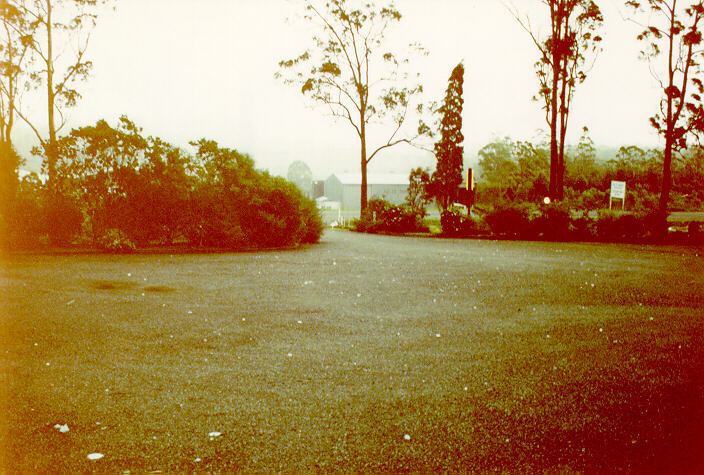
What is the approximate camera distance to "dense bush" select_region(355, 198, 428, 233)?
24781 millimetres

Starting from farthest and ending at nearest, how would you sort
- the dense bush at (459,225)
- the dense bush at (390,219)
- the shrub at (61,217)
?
the dense bush at (390,219), the dense bush at (459,225), the shrub at (61,217)

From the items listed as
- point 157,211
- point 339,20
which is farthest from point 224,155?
point 339,20

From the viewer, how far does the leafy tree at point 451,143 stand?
122 feet

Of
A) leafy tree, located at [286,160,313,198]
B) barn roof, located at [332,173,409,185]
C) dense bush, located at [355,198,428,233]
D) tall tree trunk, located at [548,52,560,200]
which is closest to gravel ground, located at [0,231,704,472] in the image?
dense bush, located at [355,198,428,233]

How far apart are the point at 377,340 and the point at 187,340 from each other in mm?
1970

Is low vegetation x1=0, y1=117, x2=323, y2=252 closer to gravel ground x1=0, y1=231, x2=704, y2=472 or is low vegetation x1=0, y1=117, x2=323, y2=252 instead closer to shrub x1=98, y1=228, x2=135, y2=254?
shrub x1=98, y1=228, x2=135, y2=254

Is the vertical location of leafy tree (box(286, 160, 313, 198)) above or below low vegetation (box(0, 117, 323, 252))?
above

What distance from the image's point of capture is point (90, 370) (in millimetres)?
4418

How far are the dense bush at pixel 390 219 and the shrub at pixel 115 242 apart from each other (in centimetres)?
1366

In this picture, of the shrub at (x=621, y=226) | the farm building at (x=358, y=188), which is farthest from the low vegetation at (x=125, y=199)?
the farm building at (x=358, y=188)

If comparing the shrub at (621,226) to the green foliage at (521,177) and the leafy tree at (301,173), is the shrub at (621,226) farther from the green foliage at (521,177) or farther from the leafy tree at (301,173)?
the leafy tree at (301,173)

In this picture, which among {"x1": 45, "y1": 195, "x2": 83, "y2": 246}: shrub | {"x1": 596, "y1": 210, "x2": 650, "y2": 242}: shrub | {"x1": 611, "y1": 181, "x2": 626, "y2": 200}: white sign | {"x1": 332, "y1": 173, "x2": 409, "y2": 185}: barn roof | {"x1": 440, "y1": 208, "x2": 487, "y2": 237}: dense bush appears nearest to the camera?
{"x1": 45, "y1": 195, "x2": 83, "y2": 246}: shrub

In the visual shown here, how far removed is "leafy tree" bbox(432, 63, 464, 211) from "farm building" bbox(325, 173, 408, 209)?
3280cm

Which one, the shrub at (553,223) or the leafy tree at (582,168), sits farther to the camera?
the leafy tree at (582,168)
